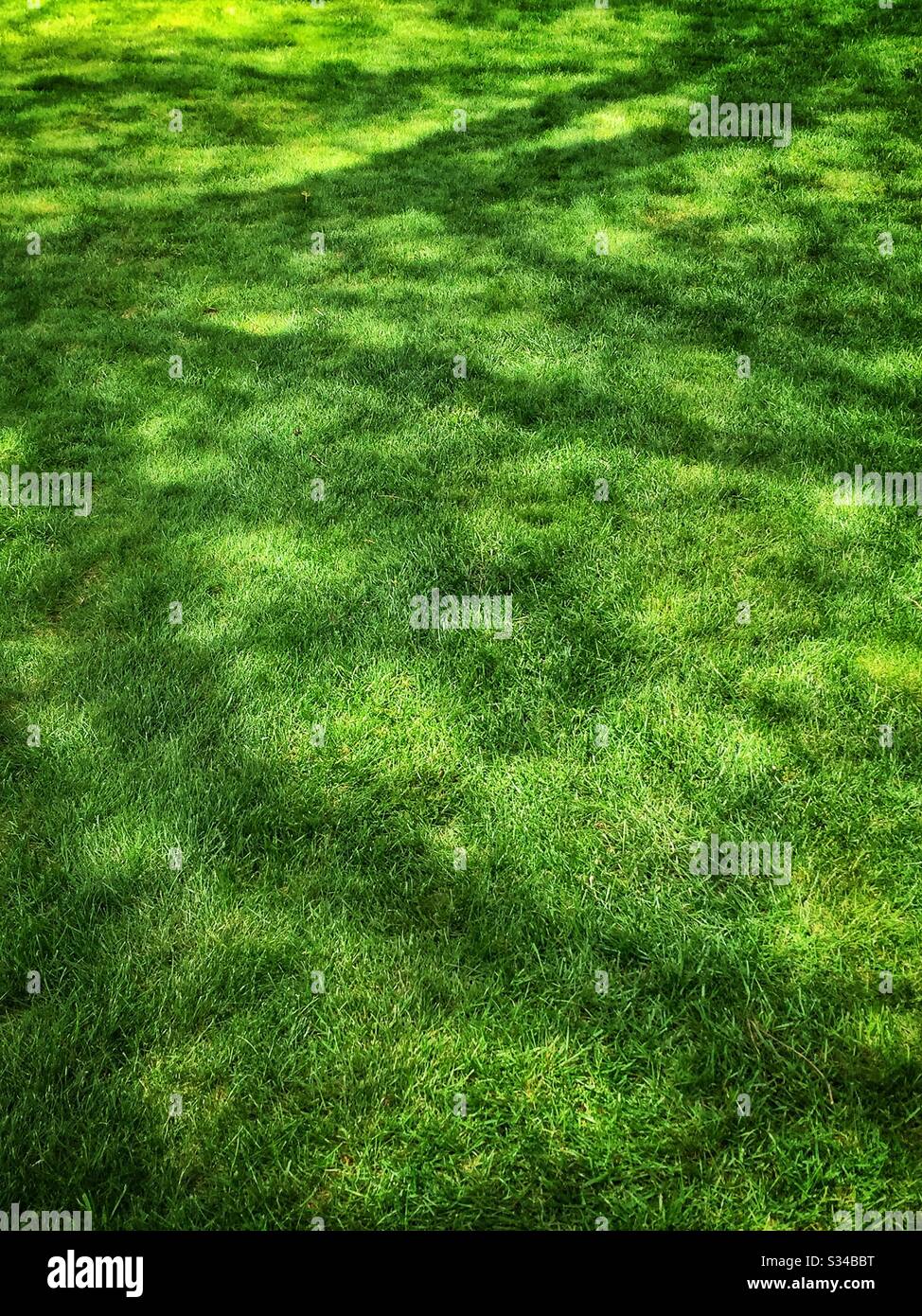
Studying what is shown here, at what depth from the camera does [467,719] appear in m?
2.97

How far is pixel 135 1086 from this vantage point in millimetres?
2059

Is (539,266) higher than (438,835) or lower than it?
higher

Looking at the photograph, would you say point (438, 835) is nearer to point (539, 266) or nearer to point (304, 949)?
point (304, 949)

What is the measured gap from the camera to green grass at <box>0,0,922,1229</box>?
6.55 ft

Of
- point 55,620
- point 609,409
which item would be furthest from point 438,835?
point 609,409

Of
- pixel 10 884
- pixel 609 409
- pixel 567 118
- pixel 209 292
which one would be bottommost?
pixel 10 884

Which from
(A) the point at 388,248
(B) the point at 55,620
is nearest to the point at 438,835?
(B) the point at 55,620

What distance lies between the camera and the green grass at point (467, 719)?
6.55 ft

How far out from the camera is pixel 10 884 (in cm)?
250

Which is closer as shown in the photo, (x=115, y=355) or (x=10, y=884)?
(x=10, y=884)

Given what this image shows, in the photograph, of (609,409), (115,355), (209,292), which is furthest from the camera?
(209,292)

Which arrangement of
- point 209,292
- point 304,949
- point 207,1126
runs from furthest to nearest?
point 209,292 < point 304,949 < point 207,1126
